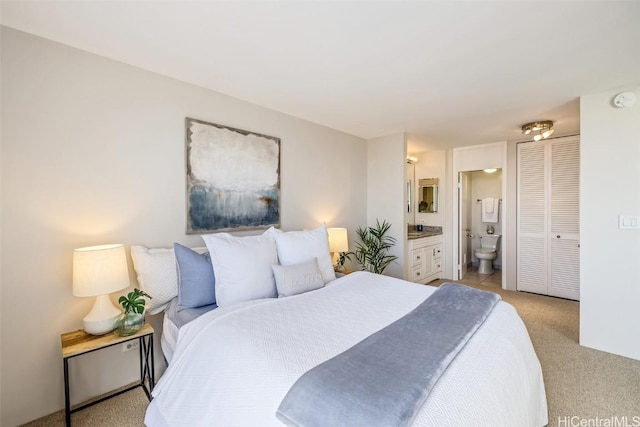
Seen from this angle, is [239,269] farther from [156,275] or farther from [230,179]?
[230,179]

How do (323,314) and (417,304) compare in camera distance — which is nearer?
(323,314)

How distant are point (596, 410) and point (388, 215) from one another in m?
2.56

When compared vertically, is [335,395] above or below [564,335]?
above

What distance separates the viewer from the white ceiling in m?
1.47

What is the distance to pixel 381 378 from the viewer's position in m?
0.99

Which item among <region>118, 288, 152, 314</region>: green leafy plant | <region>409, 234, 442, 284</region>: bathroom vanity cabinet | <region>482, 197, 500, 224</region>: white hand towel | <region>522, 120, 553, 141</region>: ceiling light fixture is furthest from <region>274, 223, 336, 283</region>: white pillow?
<region>482, 197, 500, 224</region>: white hand towel

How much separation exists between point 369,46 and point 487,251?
489 cm

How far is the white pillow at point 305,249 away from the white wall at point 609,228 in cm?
243

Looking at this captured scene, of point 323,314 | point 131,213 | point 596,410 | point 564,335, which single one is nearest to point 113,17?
point 131,213

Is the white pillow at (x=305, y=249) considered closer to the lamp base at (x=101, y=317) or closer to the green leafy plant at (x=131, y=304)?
the green leafy plant at (x=131, y=304)

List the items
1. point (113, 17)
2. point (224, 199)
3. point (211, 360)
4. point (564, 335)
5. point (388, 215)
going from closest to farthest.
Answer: point (211, 360) < point (113, 17) < point (224, 199) < point (564, 335) < point (388, 215)

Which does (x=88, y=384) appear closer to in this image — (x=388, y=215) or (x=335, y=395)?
(x=335, y=395)

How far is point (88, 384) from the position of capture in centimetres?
188

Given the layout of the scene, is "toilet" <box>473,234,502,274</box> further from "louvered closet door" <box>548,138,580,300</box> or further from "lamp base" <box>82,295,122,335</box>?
"lamp base" <box>82,295,122,335</box>
